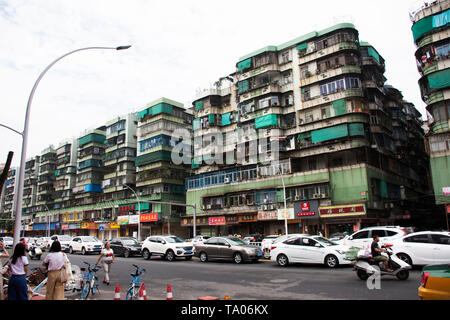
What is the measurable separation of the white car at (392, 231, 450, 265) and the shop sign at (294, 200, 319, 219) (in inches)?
863

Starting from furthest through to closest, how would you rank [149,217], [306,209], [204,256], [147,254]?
[149,217], [306,209], [147,254], [204,256]

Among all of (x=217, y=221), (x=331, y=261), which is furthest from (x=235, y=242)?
(x=217, y=221)

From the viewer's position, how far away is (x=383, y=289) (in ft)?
33.6

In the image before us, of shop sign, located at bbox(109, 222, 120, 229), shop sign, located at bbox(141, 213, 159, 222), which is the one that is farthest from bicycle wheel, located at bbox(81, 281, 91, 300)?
shop sign, located at bbox(109, 222, 120, 229)

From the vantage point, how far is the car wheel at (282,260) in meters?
17.5

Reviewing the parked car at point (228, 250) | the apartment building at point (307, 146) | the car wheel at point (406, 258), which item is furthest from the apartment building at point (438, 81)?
the parked car at point (228, 250)

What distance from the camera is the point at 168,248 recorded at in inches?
915

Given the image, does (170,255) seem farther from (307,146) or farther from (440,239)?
(307,146)

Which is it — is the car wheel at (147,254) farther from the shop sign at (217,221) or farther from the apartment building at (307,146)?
the shop sign at (217,221)

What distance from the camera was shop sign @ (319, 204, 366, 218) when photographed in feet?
110

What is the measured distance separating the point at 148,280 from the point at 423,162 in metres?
59.1

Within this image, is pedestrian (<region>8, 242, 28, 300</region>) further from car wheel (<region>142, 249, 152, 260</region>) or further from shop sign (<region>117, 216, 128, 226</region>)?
shop sign (<region>117, 216, 128, 226</region>)

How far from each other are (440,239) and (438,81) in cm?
2416

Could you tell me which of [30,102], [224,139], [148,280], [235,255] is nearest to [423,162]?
[224,139]
